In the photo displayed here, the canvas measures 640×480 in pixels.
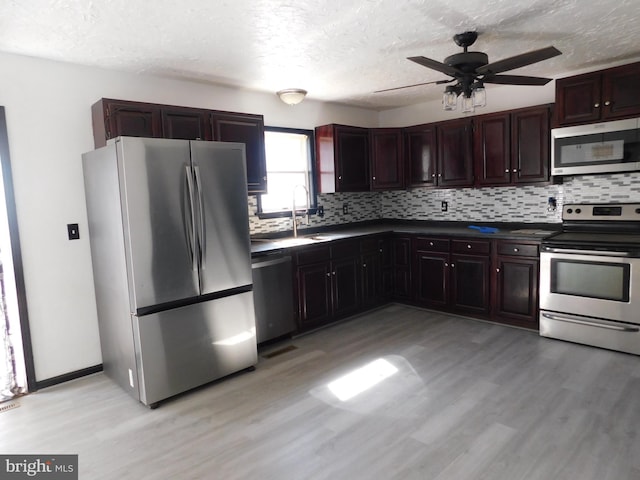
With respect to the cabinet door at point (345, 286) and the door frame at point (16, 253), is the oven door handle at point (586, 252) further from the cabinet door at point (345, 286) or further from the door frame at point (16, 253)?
the door frame at point (16, 253)

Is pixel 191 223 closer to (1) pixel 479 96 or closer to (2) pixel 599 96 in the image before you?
(1) pixel 479 96

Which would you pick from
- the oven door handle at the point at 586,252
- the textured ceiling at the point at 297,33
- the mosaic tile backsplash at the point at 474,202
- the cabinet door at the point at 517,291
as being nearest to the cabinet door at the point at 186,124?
the textured ceiling at the point at 297,33

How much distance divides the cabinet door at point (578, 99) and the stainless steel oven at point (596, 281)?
853 mm

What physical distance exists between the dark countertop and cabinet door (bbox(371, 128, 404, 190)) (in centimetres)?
56

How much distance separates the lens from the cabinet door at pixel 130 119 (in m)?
3.14

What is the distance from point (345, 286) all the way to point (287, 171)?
4.69 feet

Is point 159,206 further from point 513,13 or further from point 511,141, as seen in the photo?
point 511,141

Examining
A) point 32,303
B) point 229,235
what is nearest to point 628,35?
point 229,235

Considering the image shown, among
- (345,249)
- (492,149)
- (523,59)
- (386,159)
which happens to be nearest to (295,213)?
(345,249)

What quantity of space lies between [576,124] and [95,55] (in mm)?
3942

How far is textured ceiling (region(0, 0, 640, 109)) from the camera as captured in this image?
240cm

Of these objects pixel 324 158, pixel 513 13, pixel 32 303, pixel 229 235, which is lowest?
pixel 32 303

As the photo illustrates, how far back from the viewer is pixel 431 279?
4.75m

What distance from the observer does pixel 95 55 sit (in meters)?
3.07
